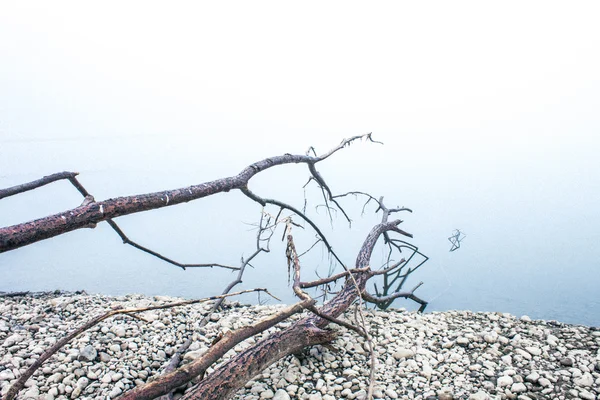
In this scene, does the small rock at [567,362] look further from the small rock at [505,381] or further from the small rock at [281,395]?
the small rock at [281,395]

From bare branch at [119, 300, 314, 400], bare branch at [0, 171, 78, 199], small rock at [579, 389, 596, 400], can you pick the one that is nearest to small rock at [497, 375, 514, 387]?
small rock at [579, 389, 596, 400]

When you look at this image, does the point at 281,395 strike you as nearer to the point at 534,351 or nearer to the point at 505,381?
the point at 505,381

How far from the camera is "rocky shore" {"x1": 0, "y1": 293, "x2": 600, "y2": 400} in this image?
2172 millimetres

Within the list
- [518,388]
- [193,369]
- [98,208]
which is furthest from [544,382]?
[98,208]

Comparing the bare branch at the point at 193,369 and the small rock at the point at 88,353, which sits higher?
the bare branch at the point at 193,369

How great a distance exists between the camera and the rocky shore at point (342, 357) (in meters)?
2.17

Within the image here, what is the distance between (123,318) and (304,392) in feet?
5.43

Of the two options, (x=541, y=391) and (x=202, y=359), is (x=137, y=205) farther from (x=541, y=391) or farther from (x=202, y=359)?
(x=541, y=391)

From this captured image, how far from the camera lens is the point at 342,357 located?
8.32 ft

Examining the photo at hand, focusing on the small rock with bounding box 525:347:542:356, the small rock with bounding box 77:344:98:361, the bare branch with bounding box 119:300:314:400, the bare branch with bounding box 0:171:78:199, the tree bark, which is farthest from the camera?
the small rock with bounding box 525:347:542:356

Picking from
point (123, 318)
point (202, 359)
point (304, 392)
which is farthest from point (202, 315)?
point (202, 359)

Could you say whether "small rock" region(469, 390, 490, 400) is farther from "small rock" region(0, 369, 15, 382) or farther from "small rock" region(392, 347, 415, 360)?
"small rock" region(0, 369, 15, 382)

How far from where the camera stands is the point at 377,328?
3035 millimetres

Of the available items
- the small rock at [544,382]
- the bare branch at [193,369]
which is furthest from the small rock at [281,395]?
the small rock at [544,382]
